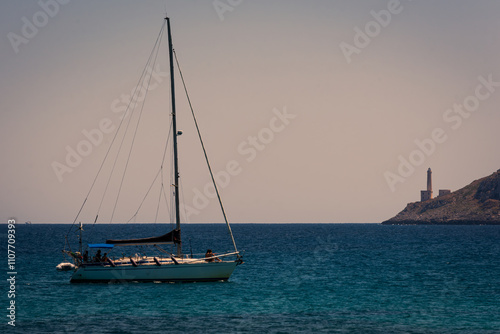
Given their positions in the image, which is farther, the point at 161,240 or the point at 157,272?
the point at 161,240

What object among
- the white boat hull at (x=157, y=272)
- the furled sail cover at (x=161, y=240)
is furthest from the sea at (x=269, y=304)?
the furled sail cover at (x=161, y=240)

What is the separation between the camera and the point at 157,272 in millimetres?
48125

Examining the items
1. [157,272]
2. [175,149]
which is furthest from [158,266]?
[175,149]

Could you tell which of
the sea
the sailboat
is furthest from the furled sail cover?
the sea

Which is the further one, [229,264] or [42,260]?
[42,260]

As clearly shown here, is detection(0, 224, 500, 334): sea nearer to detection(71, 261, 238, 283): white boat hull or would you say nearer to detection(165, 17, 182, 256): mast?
detection(71, 261, 238, 283): white boat hull

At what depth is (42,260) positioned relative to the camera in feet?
254

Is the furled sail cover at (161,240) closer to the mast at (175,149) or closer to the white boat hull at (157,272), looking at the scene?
the mast at (175,149)

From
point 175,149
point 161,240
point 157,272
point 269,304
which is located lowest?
point 269,304

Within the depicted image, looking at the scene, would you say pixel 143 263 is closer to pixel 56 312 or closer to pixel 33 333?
pixel 56 312

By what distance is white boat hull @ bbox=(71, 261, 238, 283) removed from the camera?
47969 mm

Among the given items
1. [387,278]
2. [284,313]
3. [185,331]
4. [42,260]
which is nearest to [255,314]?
[284,313]

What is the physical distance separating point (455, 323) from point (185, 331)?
14.7 metres

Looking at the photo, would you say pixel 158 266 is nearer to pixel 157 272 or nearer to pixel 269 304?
pixel 157 272
